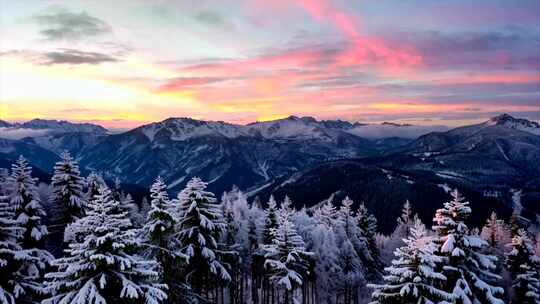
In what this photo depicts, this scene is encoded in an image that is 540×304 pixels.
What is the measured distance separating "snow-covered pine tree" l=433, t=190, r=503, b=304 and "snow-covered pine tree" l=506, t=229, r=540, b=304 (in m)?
19.5

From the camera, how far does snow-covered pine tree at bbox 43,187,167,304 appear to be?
18047 mm

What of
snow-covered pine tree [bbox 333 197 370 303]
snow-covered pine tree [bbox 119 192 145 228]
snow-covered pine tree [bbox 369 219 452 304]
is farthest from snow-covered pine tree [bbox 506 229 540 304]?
snow-covered pine tree [bbox 119 192 145 228]

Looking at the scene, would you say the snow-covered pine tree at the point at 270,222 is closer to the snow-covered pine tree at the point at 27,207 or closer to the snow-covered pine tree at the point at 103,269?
the snow-covered pine tree at the point at 27,207

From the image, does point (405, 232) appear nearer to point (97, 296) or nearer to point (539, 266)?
point (539, 266)

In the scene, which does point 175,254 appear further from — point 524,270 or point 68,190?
point 524,270

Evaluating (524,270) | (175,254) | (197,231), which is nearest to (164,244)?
(175,254)

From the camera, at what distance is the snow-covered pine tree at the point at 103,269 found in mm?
18047

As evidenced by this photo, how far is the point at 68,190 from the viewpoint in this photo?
40.5 m

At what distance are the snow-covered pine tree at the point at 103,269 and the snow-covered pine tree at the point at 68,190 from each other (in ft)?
74.2

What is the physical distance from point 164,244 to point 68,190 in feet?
52.6

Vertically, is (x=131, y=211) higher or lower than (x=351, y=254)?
higher

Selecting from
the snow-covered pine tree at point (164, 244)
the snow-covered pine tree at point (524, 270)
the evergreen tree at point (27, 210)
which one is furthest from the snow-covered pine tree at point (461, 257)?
the evergreen tree at point (27, 210)

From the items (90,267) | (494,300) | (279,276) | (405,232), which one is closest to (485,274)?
(494,300)

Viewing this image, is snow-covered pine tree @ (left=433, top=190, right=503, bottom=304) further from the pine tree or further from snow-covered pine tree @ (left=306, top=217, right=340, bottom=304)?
snow-covered pine tree @ (left=306, top=217, right=340, bottom=304)
